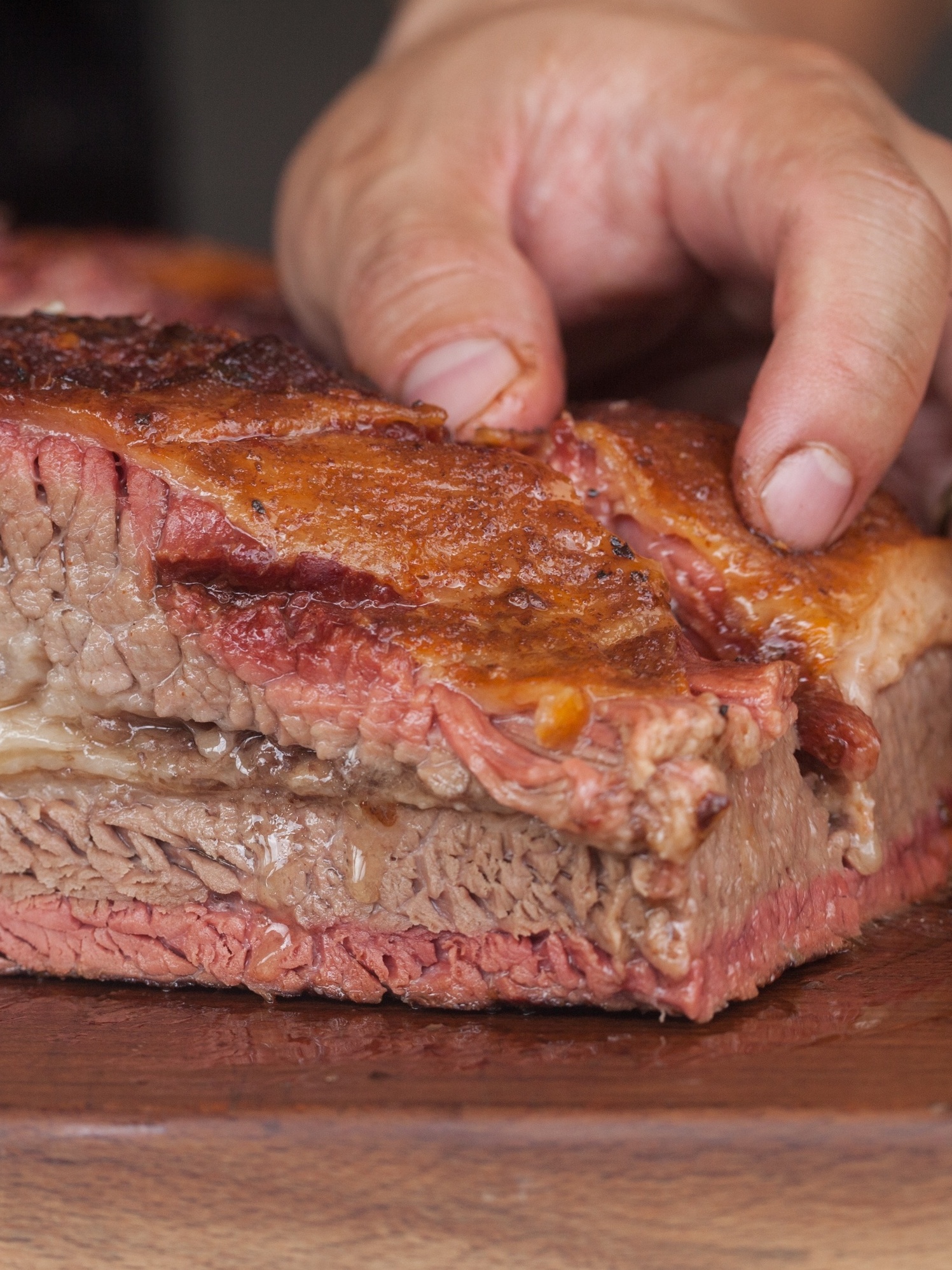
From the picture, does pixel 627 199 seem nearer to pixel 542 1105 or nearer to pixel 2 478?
pixel 2 478

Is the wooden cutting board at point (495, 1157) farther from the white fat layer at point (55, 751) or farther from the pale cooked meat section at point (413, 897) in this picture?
the white fat layer at point (55, 751)

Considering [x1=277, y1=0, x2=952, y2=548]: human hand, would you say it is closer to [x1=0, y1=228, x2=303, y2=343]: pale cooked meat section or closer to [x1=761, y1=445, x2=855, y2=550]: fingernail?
[x1=761, y1=445, x2=855, y2=550]: fingernail

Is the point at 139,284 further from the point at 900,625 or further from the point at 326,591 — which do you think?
the point at 900,625

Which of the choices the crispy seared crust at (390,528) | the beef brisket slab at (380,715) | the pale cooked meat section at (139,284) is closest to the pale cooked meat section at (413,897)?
the beef brisket slab at (380,715)

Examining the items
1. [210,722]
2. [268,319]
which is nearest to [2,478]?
[210,722]

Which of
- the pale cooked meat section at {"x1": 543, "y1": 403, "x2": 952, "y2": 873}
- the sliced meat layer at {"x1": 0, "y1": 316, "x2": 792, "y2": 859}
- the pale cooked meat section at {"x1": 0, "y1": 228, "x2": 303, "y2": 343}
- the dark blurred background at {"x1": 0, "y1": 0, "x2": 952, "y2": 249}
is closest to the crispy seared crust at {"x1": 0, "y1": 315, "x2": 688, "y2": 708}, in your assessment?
the sliced meat layer at {"x1": 0, "y1": 316, "x2": 792, "y2": 859}
